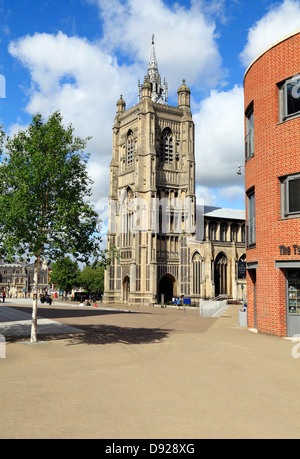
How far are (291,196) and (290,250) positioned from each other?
2325 mm

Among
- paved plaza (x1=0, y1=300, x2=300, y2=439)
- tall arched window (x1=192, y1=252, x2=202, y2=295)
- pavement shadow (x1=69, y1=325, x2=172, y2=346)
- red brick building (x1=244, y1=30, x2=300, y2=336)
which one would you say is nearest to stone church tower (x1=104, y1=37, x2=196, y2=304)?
tall arched window (x1=192, y1=252, x2=202, y2=295)

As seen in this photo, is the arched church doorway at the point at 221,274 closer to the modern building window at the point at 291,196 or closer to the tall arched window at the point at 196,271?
the tall arched window at the point at 196,271

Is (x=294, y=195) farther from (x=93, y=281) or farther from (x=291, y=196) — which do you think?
(x=93, y=281)

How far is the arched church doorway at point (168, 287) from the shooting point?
62.3 metres

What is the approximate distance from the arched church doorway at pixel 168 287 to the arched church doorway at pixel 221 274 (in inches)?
268

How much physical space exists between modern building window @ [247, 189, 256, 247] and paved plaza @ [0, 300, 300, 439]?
575 centimetres

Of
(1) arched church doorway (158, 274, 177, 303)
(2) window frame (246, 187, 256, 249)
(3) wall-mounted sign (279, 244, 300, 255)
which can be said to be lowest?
(1) arched church doorway (158, 274, 177, 303)

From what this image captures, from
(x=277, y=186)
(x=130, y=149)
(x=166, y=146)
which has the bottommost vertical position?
(x=277, y=186)

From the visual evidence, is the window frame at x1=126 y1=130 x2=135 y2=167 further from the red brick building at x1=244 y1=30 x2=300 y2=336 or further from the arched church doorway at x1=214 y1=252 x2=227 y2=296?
the red brick building at x1=244 y1=30 x2=300 y2=336

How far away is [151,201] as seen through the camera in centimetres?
5909

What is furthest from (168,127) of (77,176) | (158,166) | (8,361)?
(8,361)

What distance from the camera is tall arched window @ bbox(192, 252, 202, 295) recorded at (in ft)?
200

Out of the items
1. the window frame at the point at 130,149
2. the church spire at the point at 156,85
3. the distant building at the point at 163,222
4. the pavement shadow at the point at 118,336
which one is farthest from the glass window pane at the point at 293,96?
the church spire at the point at 156,85

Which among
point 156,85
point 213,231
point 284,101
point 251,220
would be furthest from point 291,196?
point 156,85
